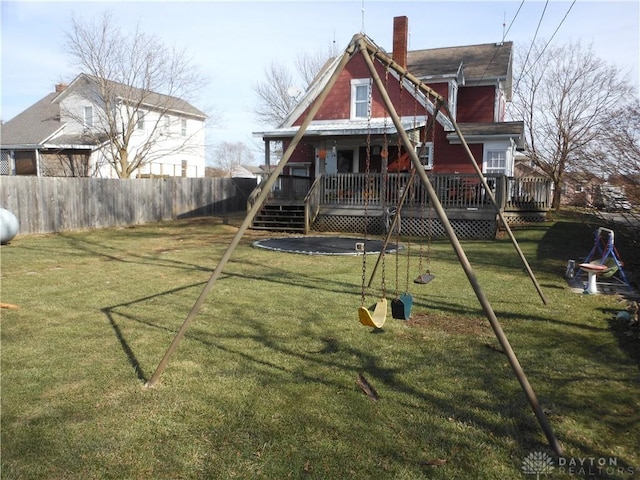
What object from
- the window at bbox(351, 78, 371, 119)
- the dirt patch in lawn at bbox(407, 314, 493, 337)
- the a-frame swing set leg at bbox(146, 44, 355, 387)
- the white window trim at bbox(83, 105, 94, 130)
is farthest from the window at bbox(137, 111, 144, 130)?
the a-frame swing set leg at bbox(146, 44, 355, 387)

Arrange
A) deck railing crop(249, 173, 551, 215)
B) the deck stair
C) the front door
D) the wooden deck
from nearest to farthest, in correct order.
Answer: the wooden deck → deck railing crop(249, 173, 551, 215) → the deck stair → the front door

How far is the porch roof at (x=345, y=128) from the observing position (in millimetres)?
18188

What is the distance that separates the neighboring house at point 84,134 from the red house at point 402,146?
41.9 ft

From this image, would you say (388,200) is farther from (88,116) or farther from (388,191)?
(88,116)

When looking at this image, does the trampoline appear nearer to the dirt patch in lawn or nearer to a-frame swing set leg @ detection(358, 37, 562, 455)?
the dirt patch in lawn

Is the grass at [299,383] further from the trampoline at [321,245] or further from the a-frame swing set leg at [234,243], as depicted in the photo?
the trampoline at [321,245]

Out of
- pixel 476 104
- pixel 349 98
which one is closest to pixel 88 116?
pixel 349 98

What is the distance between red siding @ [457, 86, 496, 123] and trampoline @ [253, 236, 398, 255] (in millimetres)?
11972

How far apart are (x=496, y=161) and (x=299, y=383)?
17995mm

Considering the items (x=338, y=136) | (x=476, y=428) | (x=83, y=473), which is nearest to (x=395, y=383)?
(x=476, y=428)

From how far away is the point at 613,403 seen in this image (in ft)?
12.5

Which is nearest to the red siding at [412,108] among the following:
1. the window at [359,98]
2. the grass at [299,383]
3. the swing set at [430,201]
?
the window at [359,98]

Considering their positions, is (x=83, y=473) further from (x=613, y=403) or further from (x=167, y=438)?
(x=613, y=403)

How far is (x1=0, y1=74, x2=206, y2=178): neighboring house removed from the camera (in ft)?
96.6
